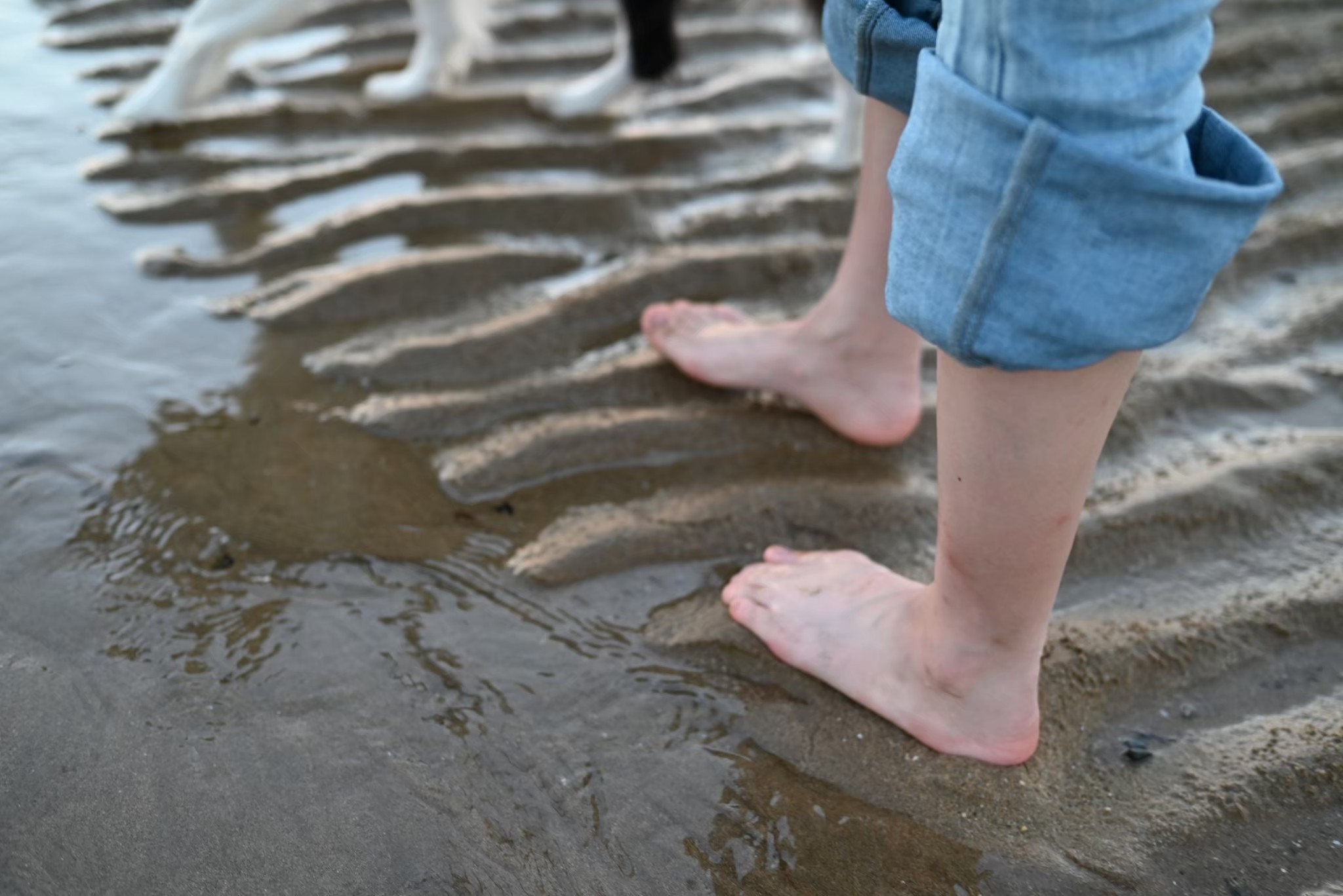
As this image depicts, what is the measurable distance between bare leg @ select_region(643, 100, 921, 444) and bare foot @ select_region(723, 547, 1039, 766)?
→ 1.04 ft

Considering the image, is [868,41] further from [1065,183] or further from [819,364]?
[819,364]

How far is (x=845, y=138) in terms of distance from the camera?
2.52 metres

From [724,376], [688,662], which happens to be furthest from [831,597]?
[724,376]

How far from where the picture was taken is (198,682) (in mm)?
1201

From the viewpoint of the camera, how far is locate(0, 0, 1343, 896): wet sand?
1067mm

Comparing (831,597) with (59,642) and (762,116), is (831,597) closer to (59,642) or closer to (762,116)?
(59,642)

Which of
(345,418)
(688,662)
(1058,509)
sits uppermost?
(1058,509)

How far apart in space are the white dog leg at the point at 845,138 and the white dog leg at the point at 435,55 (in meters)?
1.12

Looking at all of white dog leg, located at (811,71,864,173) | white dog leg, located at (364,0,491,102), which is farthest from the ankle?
white dog leg, located at (364,0,491,102)

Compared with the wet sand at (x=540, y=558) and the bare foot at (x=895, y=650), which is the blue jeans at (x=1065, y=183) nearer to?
the bare foot at (x=895, y=650)

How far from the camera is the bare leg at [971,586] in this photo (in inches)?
35.9

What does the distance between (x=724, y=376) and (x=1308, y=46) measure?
238cm

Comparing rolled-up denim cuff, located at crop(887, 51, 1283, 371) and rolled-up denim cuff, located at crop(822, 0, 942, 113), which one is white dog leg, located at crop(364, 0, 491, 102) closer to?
rolled-up denim cuff, located at crop(822, 0, 942, 113)

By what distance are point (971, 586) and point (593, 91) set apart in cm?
215
